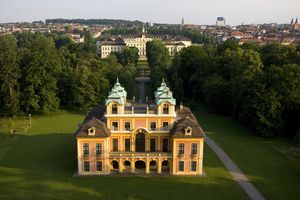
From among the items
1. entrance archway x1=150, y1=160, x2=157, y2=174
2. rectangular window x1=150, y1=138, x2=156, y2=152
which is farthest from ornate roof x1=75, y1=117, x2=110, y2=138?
entrance archway x1=150, y1=160, x2=157, y2=174

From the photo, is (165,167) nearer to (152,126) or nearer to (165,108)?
(152,126)

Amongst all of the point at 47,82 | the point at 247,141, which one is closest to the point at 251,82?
the point at 247,141

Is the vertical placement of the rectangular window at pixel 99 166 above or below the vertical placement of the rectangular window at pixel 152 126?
below

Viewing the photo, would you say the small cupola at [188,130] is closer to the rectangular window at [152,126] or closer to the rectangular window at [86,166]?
the rectangular window at [152,126]

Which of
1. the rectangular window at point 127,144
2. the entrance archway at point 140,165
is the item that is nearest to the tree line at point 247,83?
the entrance archway at point 140,165

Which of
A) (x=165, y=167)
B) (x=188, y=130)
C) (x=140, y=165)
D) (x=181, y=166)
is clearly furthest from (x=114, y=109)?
(x=181, y=166)

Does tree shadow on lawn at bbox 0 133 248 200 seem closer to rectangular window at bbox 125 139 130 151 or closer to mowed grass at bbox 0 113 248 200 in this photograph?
mowed grass at bbox 0 113 248 200
